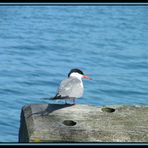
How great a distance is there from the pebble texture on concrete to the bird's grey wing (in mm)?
1203

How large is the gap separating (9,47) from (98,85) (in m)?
3.34

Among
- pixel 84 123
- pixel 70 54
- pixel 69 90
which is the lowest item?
pixel 84 123

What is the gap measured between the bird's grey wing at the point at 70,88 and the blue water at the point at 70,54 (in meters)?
2.36

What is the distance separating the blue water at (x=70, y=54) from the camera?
9883 millimetres

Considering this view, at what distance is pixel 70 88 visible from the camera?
5.43 m

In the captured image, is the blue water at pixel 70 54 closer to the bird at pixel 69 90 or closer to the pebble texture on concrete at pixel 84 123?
the bird at pixel 69 90

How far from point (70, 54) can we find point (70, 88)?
7.22m

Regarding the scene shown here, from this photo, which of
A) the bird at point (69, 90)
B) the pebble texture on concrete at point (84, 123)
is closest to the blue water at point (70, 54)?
the bird at point (69, 90)

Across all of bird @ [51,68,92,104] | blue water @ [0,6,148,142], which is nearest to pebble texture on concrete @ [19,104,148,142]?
bird @ [51,68,92,104]

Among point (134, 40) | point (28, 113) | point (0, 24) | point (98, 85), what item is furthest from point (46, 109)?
point (0, 24)

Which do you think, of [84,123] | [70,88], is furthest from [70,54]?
[84,123]

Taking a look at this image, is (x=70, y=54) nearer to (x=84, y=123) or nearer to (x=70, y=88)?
(x=70, y=88)

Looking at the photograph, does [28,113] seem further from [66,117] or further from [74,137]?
[74,137]

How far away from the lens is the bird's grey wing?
17.4ft
